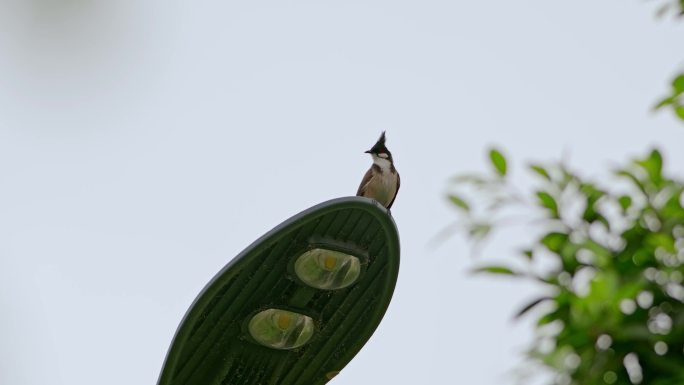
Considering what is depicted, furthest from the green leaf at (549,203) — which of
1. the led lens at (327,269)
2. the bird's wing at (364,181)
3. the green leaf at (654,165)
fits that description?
the bird's wing at (364,181)

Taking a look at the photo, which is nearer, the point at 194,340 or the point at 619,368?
the point at 619,368

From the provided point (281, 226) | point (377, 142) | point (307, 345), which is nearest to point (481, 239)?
Answer: point (281, 226)

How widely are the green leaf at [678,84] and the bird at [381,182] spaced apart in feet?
16.0

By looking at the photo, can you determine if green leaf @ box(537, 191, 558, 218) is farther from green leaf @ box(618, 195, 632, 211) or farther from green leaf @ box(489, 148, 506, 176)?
green leaf @ box(489, 148, 506, 176)

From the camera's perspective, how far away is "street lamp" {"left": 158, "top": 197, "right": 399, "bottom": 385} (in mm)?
4344

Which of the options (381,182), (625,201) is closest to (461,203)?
(625,201)

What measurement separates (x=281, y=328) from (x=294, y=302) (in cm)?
11

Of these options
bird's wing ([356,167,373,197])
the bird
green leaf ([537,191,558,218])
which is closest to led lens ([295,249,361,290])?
green leaf ([537,191,558,218])

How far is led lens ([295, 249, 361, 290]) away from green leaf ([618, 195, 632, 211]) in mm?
1125

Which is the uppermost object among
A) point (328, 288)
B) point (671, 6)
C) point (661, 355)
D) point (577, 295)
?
point (671, 6)

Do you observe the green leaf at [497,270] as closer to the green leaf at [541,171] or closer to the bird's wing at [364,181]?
the green leaf at [541,171]

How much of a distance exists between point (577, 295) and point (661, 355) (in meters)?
0.29

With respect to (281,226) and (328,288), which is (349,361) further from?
(281,226)

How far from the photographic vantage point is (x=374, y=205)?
442cm
